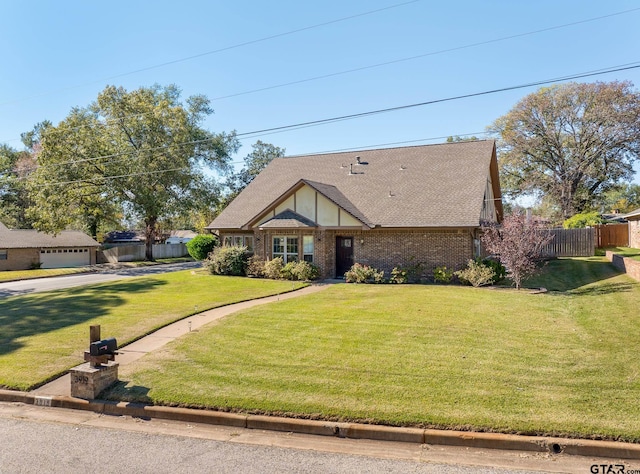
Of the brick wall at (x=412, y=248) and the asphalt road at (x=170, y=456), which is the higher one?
the brick wall at (x=412, y=248)

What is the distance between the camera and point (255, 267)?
2167 centimetres

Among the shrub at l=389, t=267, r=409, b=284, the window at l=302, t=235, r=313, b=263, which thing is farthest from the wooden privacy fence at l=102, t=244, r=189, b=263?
the shrub at l=389, t=267, r=409, b=284

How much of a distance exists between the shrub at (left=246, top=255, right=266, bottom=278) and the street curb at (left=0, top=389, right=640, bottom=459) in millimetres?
14144

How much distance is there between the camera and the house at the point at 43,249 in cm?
3597

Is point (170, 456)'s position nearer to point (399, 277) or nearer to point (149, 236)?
point (399, 277)

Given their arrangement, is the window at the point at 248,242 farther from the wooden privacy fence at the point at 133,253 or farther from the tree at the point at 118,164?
the wooden privacy fence at the point at 133,253

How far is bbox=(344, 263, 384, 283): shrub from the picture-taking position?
756 inches

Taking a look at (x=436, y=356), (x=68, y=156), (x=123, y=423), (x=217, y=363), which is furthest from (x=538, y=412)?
(x=68, y=156)

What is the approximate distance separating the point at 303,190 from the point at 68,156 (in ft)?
77.4

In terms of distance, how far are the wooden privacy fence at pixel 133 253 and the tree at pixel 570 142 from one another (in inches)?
1484

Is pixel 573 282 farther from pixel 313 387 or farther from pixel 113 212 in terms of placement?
pixel 113 212

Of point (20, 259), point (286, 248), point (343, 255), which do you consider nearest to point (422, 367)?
point (343, 255)

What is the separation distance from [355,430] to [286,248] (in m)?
16.2

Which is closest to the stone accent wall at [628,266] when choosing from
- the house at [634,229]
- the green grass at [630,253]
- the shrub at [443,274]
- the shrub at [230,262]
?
the green grass at [630,253]
